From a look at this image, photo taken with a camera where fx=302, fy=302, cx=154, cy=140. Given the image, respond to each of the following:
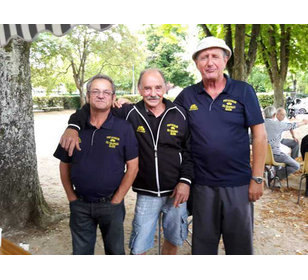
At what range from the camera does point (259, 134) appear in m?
2.37

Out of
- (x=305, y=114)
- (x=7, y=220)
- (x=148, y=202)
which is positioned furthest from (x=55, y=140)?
(x=305, y=114)

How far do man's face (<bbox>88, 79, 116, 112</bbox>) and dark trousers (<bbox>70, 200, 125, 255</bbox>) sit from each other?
74cm

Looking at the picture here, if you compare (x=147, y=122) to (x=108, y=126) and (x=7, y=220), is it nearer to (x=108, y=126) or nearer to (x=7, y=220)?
(x=108, y=126)

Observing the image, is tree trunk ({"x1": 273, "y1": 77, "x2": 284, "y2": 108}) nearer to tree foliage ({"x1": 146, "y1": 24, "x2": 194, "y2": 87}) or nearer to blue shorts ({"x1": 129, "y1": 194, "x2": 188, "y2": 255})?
blue shorts ({"x1": 129, "y1": 194, "x2": 188, "y2": 255})

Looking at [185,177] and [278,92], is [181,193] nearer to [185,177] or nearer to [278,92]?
[185,177]

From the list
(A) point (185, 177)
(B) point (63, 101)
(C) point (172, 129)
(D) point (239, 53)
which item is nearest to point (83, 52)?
(B) point (63, 101)

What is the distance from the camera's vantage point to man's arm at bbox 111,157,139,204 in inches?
89.8

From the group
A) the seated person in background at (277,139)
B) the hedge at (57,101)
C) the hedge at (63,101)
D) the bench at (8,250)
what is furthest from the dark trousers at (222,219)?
the hedge at (57,101)

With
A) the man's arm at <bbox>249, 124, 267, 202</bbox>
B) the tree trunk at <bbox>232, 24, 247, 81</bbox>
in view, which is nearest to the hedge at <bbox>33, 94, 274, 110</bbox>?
the tree trunk at <bbox>232, 24, 247, 81</bbox>

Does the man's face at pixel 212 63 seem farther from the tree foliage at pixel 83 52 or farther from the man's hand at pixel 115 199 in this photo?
the tree foliage at pixel 83 52

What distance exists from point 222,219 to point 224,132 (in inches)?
28.3

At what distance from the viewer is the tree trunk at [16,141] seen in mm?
3641

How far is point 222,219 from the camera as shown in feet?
8.07

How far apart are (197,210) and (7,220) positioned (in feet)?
8.78
